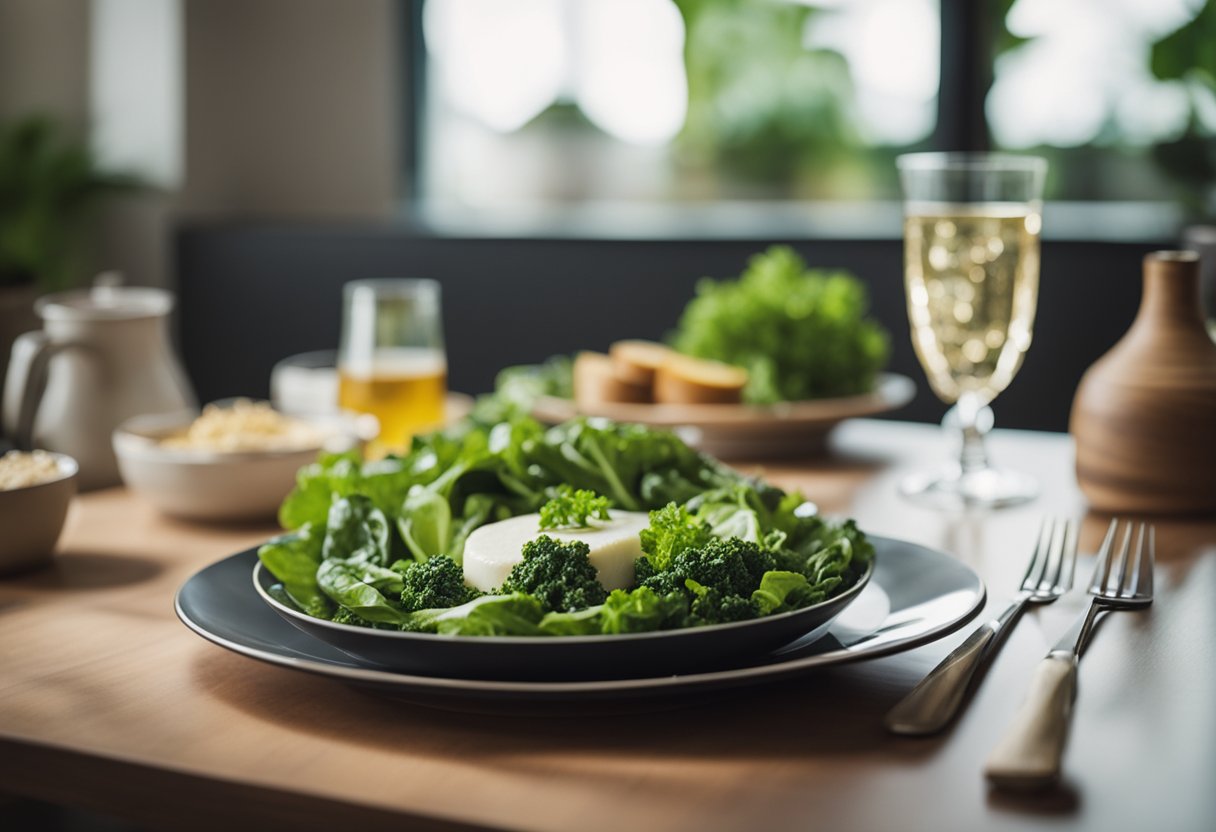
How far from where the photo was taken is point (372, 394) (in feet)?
5.51

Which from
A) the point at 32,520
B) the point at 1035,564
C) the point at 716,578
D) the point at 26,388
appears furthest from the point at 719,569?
the point at 26,388

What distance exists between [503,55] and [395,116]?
46cm

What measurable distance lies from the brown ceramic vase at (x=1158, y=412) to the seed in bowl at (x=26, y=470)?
1.01m

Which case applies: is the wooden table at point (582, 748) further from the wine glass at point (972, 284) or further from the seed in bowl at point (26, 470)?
the wine glass at point (972, 284)

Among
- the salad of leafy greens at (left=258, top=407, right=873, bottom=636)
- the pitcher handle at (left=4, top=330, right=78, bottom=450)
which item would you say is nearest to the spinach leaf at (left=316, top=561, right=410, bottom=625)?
the salad of leafy greens at (left=258, top=407, right=873, bottom=636)

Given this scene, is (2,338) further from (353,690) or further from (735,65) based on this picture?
(735,65)

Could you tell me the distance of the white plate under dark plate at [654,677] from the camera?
28.3 inches

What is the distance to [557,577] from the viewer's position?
81 cm

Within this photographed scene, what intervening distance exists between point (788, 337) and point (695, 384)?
0.21 m

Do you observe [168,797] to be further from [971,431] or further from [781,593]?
[971,431]

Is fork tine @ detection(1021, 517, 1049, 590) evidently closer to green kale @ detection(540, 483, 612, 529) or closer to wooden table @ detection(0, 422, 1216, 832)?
wooden table @ detection(0, 422, 1216, 832)

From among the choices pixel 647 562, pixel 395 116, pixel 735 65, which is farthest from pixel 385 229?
pixel 647 562

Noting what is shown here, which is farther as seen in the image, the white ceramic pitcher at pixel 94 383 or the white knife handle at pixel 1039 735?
the white ceramic pitcher at pixel 94 383

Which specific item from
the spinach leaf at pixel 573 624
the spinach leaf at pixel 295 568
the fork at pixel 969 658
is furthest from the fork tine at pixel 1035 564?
the spinach leaf at pixel 295 568
